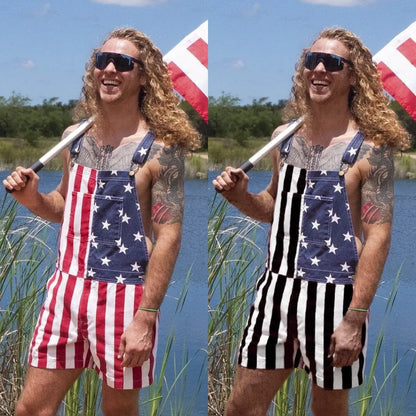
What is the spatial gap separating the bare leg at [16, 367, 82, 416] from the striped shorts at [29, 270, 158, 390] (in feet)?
0.11

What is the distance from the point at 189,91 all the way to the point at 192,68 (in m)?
0.10

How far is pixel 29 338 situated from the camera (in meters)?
4.38

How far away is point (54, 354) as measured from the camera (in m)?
3.32

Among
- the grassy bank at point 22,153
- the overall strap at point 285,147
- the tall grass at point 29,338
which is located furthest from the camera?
the grassy bank at point 22,153

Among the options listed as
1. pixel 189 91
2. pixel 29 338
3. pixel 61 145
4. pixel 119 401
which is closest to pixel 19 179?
pixel 61 145

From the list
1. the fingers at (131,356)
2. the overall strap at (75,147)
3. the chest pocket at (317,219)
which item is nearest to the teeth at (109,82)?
the overall strap at (75,147)

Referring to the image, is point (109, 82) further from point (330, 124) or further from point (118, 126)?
point (330, 124)

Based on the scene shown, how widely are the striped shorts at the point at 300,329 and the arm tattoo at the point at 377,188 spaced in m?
0.27

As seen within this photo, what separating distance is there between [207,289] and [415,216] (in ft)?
3.18

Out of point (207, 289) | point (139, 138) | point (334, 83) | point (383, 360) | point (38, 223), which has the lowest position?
point (383, 360)

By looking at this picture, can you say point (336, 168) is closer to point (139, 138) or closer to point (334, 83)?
point (334, 83)

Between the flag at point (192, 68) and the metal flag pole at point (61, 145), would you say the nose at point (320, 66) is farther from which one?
the metal flag pole at point (61, 145)

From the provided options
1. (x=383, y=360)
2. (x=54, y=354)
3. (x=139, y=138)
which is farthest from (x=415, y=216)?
(x=54, y=354)

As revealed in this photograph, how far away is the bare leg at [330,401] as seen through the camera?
341 cm
